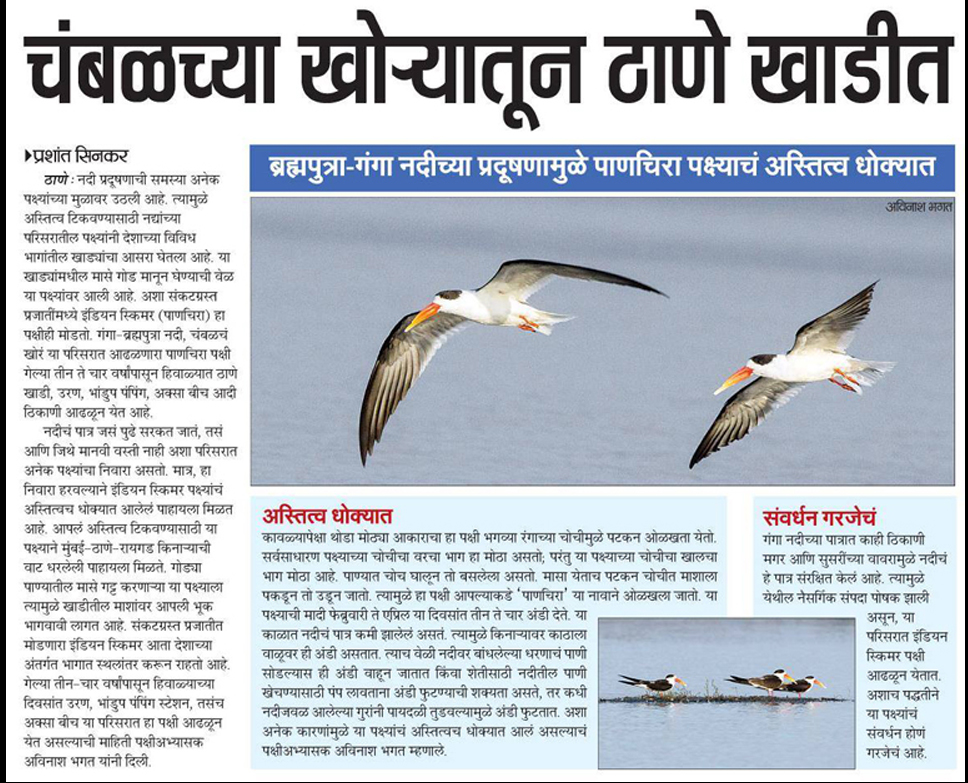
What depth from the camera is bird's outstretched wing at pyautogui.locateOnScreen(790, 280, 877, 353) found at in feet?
19.7

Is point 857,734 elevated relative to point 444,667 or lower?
lower

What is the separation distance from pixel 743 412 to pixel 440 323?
168 centimetres

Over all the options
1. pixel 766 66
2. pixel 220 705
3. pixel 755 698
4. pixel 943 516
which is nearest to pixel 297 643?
pixel 220 705

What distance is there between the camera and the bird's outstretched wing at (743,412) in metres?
6.19

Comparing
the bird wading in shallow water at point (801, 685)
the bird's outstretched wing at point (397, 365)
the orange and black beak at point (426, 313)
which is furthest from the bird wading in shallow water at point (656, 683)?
the orange and black beak at point (426, 313)

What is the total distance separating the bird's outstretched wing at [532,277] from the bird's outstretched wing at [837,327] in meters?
0.78

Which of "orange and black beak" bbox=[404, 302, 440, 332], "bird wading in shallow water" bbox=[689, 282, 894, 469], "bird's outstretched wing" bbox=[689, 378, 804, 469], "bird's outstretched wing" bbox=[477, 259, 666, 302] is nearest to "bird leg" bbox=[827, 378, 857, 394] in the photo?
"bird wading in shallow water" bbox=[689, 282, 894, 469]

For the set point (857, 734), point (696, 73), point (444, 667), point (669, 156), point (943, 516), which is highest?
point (696, 73)

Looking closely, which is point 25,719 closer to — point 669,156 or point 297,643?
point 297,643

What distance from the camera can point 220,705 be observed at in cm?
595

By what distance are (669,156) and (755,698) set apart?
2.78 meters

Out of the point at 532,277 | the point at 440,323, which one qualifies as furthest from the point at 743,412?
the point at 440,323

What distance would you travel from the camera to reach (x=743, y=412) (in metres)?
6.23

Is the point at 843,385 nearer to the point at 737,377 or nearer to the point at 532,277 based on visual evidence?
the point at 737,377
